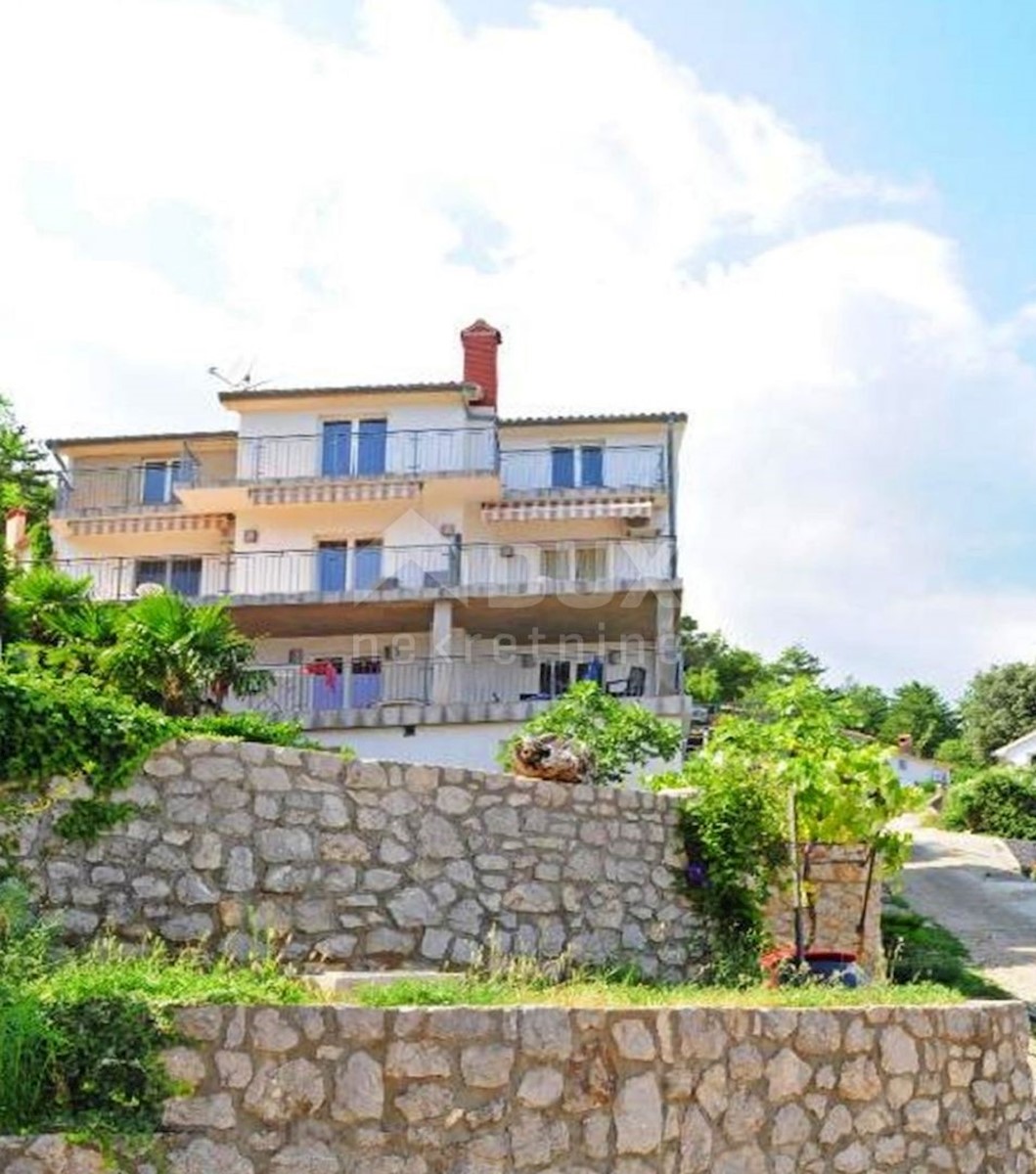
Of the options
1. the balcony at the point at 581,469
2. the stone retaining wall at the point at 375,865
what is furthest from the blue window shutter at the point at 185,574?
the stone retaining wall at the point at 375,865

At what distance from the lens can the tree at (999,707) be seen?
63031 millimetres

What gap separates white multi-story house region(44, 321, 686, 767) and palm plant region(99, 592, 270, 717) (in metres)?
7.66

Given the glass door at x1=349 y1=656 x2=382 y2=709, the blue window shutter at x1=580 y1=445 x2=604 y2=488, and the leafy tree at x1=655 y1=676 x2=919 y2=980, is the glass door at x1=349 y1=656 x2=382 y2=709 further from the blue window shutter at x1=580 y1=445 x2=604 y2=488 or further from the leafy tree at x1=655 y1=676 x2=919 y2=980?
the leafy tree at x1=655 y1=676 x2=919 y2=980

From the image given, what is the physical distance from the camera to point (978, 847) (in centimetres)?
3872

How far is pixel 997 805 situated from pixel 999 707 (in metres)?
21.1

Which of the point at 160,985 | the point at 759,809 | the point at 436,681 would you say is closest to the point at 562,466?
the point at 436,681

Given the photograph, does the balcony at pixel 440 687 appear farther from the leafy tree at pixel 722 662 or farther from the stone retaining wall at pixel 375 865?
the leafy tree at pixel 722 662

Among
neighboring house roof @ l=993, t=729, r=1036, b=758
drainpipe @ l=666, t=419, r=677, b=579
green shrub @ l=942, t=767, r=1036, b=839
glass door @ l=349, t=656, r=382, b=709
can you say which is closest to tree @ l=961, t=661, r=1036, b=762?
neighboring house roof @ l=993, t=729, r=1036, b=758

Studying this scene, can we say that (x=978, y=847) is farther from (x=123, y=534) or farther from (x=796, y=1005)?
(x=796, y=1005)

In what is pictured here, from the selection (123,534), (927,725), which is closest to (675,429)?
(123,534)

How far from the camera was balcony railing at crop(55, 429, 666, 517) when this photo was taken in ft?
109

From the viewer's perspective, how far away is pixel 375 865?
40.2ft

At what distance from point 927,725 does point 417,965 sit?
64.5 metres

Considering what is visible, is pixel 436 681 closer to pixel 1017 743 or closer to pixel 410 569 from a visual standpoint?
pixel 410 569
